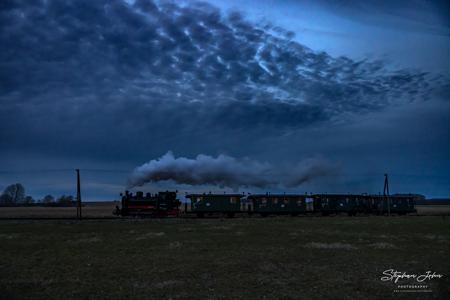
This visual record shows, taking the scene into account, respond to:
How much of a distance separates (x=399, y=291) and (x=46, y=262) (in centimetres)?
1563

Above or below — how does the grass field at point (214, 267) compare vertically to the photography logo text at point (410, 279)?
above

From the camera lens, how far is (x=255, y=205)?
62000mm

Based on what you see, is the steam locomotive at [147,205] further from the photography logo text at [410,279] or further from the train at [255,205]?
the photography logo text at [410,279]

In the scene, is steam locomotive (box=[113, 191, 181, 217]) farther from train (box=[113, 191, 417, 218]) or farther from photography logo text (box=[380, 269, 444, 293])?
photography logo text (box=[380, 269, 444, 293])

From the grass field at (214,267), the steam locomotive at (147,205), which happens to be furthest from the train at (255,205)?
the grass field at (214,267)

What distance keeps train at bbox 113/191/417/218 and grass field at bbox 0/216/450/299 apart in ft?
81.9

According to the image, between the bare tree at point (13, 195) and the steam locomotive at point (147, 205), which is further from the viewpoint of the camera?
the bare tree at point (13, 195)

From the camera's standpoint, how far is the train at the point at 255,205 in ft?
174

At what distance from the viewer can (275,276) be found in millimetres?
15367

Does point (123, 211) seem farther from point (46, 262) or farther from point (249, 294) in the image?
point (249, 294)

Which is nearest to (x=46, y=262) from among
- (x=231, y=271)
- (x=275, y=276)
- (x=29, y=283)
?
(x=29, y=283)

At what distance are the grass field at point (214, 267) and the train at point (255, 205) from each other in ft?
81.9

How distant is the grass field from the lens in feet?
43.0

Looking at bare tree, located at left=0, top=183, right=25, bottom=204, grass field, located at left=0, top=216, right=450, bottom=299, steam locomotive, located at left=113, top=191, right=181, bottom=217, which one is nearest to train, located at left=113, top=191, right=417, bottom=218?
steam locomotive, located at left=113, top=191, right=181, bottom=217
